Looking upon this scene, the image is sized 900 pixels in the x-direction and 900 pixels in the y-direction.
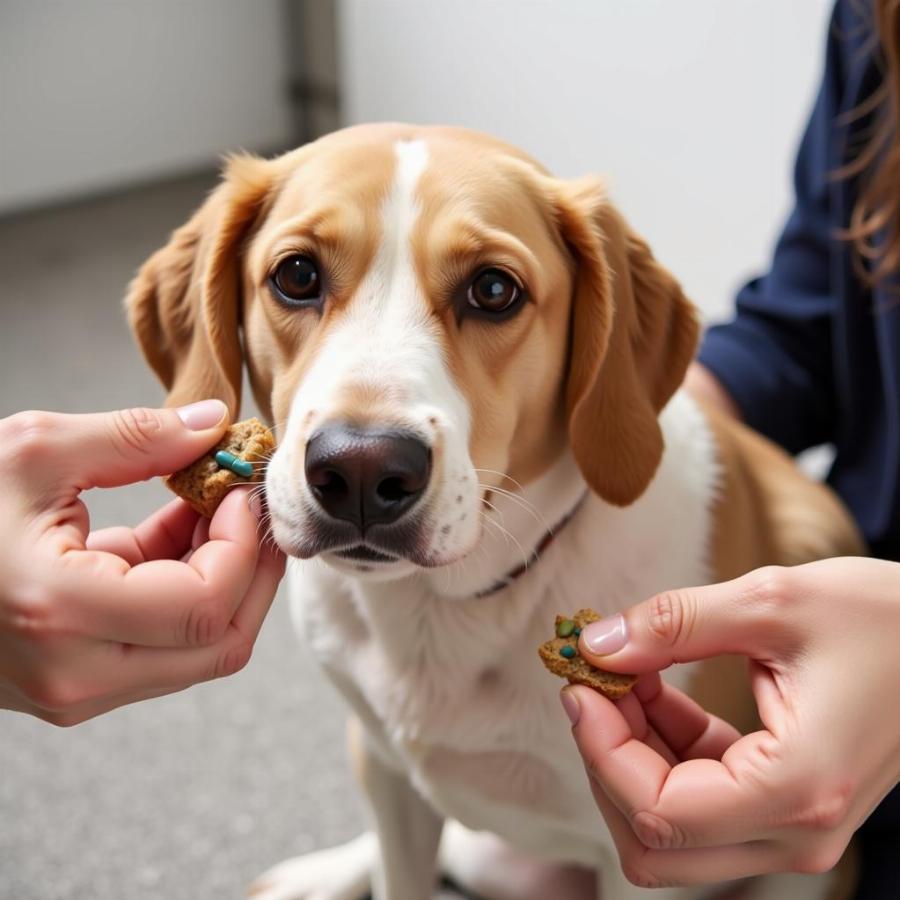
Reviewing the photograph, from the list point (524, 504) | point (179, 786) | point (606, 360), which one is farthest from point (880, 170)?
point (179, 786)

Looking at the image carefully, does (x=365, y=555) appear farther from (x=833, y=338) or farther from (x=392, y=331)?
(x=833, y=338)

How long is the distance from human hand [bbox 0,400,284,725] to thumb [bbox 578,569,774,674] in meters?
0.29

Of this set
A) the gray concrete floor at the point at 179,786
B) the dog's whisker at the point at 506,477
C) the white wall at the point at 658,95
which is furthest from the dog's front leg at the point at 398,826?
the white wall at the point at 658,95

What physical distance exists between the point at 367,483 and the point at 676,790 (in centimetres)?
32

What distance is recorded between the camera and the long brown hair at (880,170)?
128 cm

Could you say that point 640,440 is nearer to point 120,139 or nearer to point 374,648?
point 374,648

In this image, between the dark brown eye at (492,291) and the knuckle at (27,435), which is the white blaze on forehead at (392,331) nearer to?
the dark brown eye at (492,291)

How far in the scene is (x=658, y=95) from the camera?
2463mm

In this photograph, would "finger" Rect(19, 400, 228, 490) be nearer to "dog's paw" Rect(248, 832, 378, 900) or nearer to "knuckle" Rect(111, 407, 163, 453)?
"knuckle" Rect(111, 407, 163, 453)

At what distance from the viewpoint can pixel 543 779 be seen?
1113 millimetres

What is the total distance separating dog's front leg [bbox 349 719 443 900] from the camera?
137 centimetres

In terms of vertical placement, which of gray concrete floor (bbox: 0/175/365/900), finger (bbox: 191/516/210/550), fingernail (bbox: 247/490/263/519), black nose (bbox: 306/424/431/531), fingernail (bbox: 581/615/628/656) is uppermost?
black nose (bbox: 306/424/431/531)

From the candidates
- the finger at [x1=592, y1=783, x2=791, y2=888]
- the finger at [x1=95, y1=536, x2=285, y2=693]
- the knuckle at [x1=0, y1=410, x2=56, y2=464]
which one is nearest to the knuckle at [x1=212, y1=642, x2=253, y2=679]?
the finger at [x1=95, y1=536, x2=285, y2=693]

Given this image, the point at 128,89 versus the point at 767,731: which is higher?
the point at 767,731
